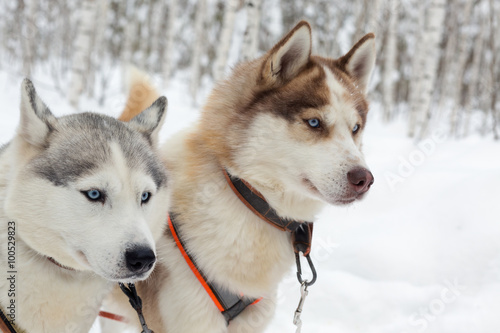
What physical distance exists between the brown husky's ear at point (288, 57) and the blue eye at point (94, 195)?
0.92 m

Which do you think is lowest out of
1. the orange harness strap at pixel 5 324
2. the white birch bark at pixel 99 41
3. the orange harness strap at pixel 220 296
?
the white birch bark at pixel 99 41

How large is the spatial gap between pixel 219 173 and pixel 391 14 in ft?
41.6

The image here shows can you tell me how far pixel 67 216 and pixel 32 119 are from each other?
0.42 metres

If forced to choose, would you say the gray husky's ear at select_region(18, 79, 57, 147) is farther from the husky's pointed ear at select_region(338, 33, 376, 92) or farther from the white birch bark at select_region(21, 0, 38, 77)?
the white birch bark at select_region(21, 0, 38, 77)

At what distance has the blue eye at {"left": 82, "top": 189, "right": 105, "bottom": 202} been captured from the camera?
1.55m

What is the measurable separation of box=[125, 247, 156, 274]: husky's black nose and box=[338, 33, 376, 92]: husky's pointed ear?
146 cm

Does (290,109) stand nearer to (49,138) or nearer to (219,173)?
(219,173)

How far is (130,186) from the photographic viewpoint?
1.62m

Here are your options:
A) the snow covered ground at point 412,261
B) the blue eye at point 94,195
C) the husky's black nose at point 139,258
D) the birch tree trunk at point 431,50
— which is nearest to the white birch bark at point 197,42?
the birch tree trunk at point 431,50

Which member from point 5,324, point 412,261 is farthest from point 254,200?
point 412,261

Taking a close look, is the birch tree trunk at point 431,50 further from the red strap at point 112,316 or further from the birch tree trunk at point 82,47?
the red strap at point 112,316

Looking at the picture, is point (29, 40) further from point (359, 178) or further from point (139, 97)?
point (359, 178)

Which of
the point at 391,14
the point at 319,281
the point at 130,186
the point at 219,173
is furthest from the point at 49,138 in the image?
the point at 391,14

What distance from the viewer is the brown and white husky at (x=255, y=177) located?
73.7 inches
